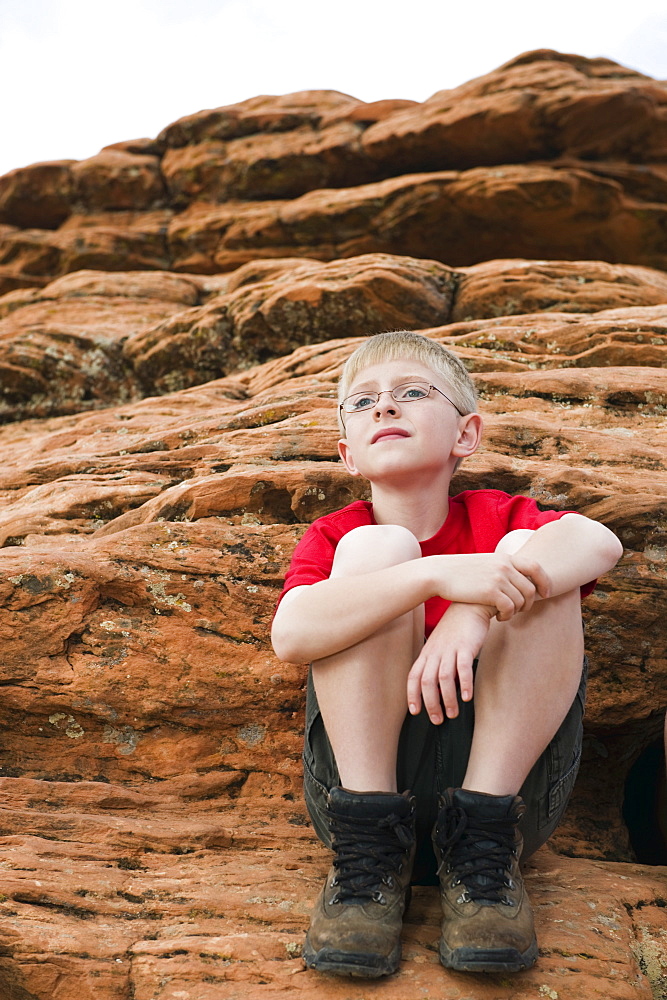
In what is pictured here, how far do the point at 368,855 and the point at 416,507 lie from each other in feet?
4.86

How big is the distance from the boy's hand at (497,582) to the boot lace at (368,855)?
76 cm

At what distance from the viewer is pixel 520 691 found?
8.56 feet

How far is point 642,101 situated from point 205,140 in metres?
10.7

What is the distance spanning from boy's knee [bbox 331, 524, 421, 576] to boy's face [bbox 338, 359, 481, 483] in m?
0.50

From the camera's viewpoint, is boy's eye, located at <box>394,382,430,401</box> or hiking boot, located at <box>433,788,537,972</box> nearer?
hiking boot, located at <box>433,788,537,972</box>

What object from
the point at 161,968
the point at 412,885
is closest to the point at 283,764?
the point at 412,885

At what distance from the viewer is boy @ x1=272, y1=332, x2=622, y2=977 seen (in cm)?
246

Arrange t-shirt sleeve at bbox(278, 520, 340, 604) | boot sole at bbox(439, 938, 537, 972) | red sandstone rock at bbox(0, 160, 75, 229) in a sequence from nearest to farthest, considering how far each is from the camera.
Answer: boot sole at bbox(439, 938, 537, 972) → t-shirt sleeve at bbox(278, 520, 340, 604) → red sandstone rock at bbox(0, 160, 75, 229)

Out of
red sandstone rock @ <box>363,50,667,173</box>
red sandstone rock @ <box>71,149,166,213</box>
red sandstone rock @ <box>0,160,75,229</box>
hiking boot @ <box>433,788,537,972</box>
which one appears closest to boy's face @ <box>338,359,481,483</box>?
hiking boot @ <box>433,788,537,972</box>

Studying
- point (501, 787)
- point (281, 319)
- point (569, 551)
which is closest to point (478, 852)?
point (501, 787)

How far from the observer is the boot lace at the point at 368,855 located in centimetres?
250

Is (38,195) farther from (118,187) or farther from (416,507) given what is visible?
(416,507)

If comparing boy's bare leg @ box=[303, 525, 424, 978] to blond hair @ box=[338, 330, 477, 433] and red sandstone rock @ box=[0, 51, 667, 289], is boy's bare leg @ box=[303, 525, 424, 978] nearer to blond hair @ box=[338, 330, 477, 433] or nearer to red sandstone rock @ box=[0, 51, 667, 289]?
blond hair @ box=[338, 330, 477, 433]

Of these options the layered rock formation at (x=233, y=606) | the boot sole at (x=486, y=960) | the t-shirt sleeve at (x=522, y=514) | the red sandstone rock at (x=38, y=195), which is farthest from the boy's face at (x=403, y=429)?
the red sandstone rock at (x=38, y=195)
